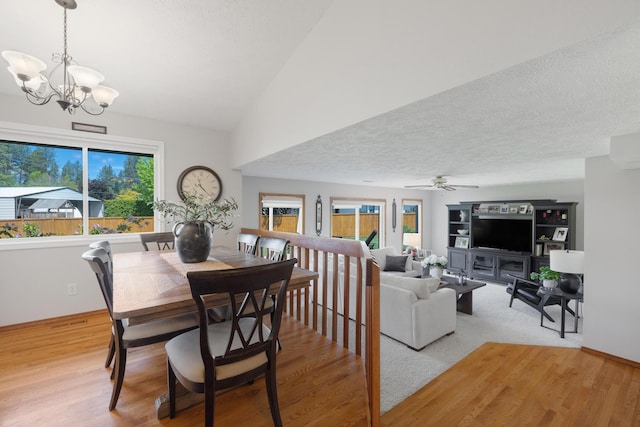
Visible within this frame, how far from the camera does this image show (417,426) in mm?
1822

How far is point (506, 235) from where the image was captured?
6.34 m

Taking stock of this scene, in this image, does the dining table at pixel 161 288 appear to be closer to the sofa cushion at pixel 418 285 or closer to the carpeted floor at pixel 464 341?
the carpeted floor at pixel 464 341

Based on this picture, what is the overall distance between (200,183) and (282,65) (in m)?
2.06

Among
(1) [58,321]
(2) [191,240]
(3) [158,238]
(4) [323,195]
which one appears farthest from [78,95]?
(4) [323,195]

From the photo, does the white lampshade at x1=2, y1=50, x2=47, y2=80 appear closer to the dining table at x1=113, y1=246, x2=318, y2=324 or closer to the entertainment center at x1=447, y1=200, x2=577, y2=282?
the dining table at x1=113, y1=246, x2=318, y2=324

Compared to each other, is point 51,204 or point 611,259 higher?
point 51,204

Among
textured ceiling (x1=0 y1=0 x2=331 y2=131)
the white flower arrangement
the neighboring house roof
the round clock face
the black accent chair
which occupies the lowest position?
the black accent chair

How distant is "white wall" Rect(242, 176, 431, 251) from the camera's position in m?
5.19

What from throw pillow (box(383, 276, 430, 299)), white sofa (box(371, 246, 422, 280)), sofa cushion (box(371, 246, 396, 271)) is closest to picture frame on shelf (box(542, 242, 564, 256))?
white sofa (box(371, 246, 422, 280))

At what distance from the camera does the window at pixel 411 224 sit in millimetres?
7979

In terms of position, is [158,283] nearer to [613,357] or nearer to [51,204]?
[51,204]

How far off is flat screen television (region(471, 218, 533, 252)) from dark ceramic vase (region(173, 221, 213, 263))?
21.9 ft

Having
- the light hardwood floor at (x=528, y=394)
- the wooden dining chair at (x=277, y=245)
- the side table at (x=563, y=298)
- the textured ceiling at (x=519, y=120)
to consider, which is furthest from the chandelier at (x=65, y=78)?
the side table at (x=563, y=298)

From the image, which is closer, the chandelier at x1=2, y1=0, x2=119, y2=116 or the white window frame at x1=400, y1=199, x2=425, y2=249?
the chandelier at x1=2, y1=0, x2=119, y2=116
